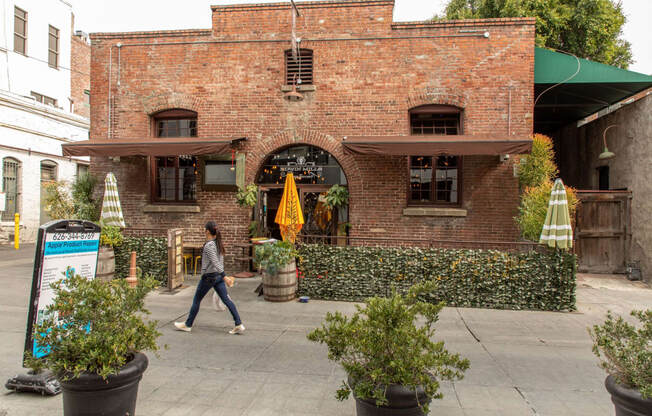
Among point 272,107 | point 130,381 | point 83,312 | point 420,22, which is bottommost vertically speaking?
point 130,381

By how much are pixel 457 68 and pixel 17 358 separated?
1089 centimetres

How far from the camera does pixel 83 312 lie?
3734 millimetres

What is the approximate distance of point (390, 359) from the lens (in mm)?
3383

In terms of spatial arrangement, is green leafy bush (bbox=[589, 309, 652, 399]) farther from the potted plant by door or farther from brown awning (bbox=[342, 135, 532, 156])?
the potted plant by door

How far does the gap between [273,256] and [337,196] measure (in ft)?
10.6

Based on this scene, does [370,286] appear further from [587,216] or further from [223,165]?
[587,216]

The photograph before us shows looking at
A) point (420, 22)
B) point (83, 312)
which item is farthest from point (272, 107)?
point (83, 312)

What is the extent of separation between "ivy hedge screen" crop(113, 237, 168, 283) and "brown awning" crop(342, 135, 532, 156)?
5030 mm

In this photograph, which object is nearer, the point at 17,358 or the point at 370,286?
the point at 17,358

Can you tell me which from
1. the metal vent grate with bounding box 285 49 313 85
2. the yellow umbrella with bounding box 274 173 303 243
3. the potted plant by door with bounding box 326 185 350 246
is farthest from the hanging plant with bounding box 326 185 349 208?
the metal vent grate with bounding box 285 49 313 85

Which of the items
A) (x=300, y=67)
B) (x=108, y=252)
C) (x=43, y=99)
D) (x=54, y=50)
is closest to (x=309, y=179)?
(x=300, y=67)

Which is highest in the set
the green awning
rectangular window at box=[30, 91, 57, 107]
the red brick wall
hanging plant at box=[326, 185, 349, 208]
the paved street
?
the red brick wall

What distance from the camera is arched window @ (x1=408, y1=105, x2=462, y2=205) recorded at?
11617 millimetres

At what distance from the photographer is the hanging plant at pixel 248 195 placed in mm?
11742
